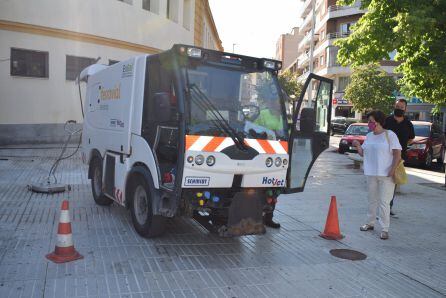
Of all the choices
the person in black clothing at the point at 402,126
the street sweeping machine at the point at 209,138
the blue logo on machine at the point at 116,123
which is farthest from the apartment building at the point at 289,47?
the street sweeping machine at the point at 209,138

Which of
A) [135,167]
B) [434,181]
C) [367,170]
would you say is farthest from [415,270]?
[434,181]

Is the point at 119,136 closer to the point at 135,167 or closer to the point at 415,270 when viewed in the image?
the point at 135,167

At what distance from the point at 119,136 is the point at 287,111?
96.7 inches

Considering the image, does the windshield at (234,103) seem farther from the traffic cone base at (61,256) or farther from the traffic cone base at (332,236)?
the traffic cone base at (61,256)

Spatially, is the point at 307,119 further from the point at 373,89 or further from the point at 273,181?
the point at 373,89

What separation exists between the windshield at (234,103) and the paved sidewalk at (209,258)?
4.99 feet

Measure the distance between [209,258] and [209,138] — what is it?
4.70ft

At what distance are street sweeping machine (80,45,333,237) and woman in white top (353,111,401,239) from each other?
2.94 feet

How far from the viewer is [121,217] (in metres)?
7.21

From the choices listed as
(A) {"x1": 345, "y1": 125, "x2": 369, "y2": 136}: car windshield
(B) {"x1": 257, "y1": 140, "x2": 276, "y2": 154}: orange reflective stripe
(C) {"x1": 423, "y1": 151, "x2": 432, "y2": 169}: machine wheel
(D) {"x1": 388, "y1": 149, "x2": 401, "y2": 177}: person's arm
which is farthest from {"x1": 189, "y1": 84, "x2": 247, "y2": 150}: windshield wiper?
(A) {"x1": 345, "y1": 125, "x2": 369, "y2": 136}: car windshield

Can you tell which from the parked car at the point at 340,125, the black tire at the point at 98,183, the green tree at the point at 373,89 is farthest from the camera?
the green tree at the point at 373,89

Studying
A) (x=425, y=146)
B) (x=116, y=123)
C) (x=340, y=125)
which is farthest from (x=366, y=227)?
(x=340, y=125)

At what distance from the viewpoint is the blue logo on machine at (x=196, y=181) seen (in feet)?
17.1

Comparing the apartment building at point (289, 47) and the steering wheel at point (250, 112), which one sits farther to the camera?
the apartment building at point (289, 47)
